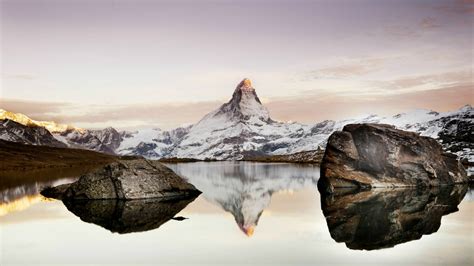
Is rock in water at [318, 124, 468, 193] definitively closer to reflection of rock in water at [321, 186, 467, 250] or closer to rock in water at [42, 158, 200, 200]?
reflection of rock in water at [321, 186, 467, 250]

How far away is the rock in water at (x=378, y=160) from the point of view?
225ft

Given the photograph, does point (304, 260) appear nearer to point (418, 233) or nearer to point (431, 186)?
point (418, 233)

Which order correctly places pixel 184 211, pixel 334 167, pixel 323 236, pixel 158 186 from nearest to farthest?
pixel 323 236
pixel 184 211
pixel 158 186
pixel 334 167

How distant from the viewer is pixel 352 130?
74.5m

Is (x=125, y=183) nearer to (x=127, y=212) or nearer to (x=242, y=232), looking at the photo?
(x=127, y=212)

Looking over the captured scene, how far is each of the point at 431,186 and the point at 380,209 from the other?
31884mm

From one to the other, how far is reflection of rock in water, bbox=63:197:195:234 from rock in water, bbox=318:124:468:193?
2402 centimetres

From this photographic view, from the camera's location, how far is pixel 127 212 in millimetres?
43094

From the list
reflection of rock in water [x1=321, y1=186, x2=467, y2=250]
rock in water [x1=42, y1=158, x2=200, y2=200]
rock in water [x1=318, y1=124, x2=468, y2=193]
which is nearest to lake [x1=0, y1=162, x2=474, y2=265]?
reflection of rock in water [x1=321, y1=186, x2=467, y2=250]

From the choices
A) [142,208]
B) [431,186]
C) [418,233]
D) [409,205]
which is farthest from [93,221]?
[431,186]

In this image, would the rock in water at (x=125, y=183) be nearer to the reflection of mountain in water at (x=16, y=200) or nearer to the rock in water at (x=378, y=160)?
the reflection of mountain in water at (x=16, y=200)

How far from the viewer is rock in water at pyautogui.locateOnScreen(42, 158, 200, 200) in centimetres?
5403

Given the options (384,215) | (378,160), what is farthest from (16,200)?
(378,160)

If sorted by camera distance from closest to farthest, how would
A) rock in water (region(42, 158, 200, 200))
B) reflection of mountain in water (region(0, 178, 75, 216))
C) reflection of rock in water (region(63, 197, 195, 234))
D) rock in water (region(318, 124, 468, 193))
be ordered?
reflection of rock in water (region(63, 197, 195, 234))
reflection of mountain in water (region(0, 178, 75, 216))
rock in water (region(42, 158, 200, 200))
rock in water (region(318, 124, 468, 193))
